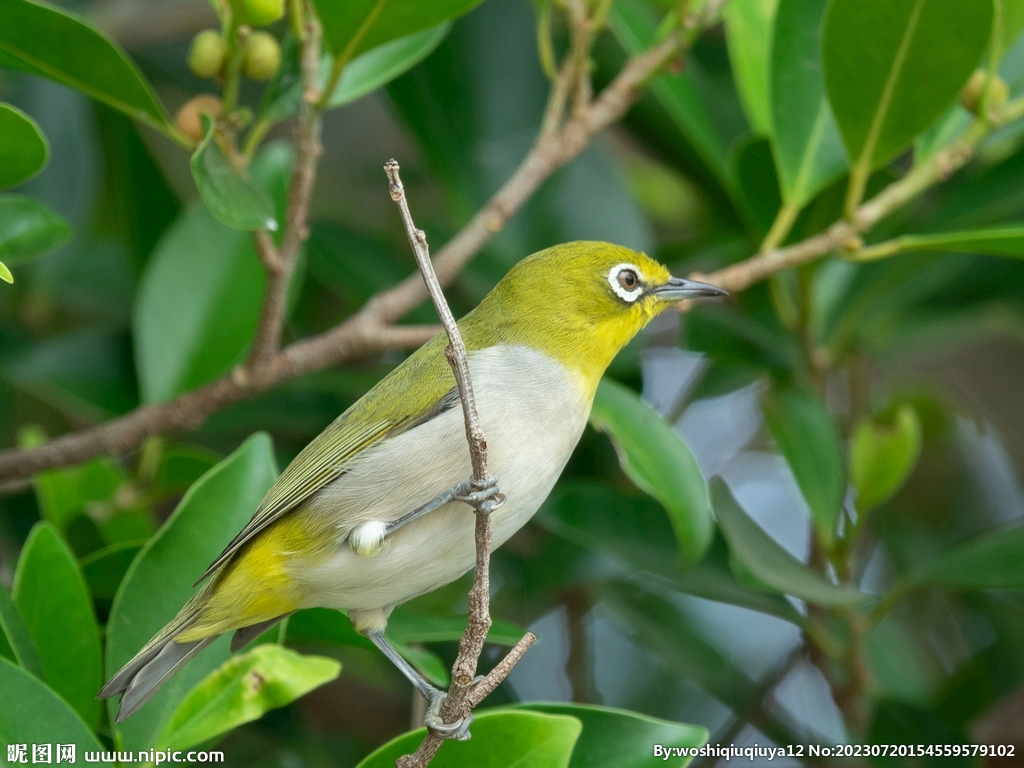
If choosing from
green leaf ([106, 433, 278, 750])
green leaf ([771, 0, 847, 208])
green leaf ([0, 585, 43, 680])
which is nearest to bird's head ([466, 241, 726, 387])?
green leaf ([771, 0, 847, 208])

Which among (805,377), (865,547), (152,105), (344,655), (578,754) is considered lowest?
(865,547)

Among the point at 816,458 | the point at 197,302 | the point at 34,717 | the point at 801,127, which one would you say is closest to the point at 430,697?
the point at 34,717

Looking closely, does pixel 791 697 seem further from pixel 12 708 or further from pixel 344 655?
pixel 12 708

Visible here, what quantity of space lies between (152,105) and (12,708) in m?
1.37

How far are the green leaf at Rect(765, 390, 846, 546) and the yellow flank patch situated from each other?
1.43 metres

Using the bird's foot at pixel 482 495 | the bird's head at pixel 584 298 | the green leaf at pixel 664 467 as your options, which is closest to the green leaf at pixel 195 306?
the bird's head at pixel 584 298

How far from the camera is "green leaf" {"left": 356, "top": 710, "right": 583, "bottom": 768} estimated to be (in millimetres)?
1980

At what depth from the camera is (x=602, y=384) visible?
282 centimetres

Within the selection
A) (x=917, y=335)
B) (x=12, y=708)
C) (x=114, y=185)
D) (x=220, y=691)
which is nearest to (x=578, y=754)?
(x=220, y=691)

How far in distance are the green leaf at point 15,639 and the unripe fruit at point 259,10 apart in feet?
4.18

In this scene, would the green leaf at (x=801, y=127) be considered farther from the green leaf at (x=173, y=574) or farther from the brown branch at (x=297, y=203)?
the green leaf at (x=173, y=574)

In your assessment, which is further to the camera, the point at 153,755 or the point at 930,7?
the point at 930,7

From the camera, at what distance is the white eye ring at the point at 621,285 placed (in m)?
2.70

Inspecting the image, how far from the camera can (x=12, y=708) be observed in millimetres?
1925
